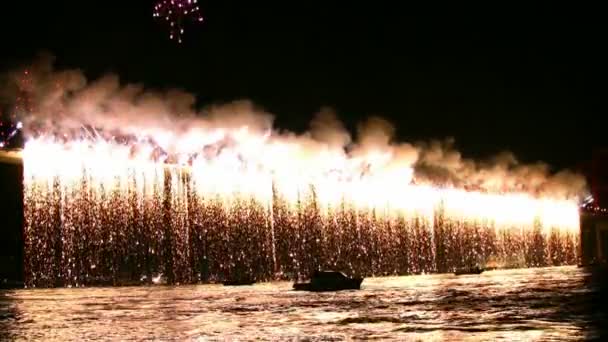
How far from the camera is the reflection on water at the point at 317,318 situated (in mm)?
27688

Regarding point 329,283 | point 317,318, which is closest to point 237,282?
point 329,283

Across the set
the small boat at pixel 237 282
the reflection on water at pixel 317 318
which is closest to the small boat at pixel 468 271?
the small boat at pixel 237 282

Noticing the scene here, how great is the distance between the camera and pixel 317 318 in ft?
113

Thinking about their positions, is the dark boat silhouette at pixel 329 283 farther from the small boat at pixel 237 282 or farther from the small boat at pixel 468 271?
the small boat at pixel 468 271

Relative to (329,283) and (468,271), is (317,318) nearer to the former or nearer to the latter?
(329,283)

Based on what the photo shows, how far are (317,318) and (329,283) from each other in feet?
97.6

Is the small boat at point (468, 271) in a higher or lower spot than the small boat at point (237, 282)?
lower

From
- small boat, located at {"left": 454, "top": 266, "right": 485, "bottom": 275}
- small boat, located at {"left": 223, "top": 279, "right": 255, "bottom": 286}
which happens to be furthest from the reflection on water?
small boat, located at {"left": 454, "top": 266, "right": 485, "bottom": 275}

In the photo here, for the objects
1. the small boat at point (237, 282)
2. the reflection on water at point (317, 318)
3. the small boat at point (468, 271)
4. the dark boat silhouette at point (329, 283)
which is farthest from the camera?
the small boat at point (468, 271)

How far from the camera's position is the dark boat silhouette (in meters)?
63.3

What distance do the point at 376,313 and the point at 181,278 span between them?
3922 cm

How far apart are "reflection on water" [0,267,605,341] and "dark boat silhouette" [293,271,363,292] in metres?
13.2

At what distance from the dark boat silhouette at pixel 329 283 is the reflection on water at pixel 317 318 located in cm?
1319

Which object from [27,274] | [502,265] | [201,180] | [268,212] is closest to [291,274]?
[268,212]
